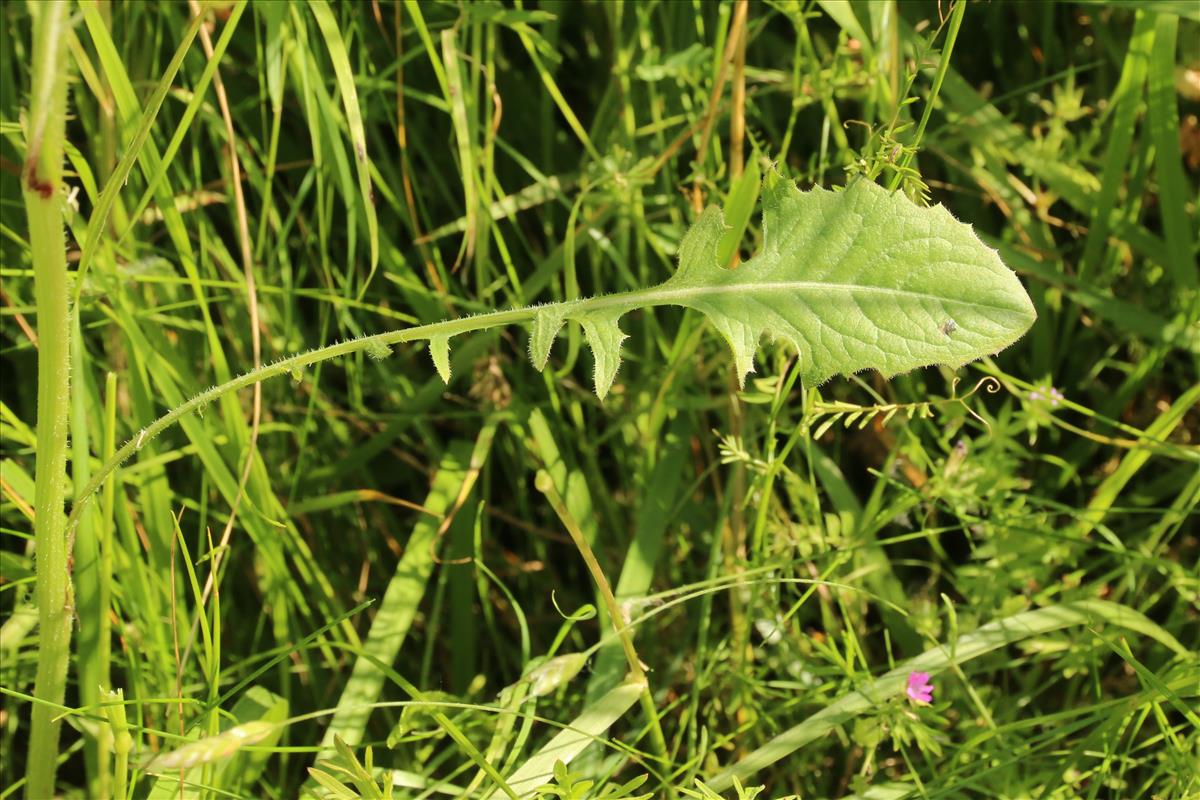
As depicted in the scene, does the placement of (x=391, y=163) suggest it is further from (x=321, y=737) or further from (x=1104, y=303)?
(x=1104, y=303)

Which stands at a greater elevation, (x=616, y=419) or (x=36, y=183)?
(x=36, y=183)

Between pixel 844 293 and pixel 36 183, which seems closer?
pixel 36 183

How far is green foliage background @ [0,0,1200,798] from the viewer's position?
1.35 meters

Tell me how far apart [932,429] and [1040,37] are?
2.42 ft

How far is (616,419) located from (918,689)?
58cm

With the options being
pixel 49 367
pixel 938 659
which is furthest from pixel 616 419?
pixel 49 367

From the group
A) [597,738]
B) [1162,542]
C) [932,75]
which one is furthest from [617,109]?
[1162,542]

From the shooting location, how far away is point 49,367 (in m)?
0.93

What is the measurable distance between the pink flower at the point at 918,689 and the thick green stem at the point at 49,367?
0.88m

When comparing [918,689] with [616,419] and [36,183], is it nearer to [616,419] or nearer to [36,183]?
[616,419]

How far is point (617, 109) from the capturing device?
159 cm

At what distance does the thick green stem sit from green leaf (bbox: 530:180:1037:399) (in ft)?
1.29

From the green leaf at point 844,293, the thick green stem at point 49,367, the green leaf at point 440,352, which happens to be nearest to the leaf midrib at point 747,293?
the green leaf at point 844,293

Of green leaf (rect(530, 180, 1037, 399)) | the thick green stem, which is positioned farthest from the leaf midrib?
the thick green stem
